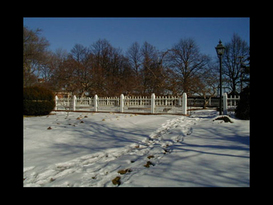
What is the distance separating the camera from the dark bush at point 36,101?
10.2 metres

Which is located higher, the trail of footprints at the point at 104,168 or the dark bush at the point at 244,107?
the dark bush at the point at 244,107

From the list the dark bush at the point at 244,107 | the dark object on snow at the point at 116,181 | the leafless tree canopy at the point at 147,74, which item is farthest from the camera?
the leafless tree canopy at the point at 147,74

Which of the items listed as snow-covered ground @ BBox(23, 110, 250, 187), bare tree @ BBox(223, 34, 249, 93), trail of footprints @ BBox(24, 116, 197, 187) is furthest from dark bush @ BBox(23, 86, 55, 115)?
bare tree @ BBox(223, 34, 249, 93)

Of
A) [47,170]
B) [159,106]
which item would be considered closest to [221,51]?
A: [159,106]

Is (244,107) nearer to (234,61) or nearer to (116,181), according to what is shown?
(116,181)

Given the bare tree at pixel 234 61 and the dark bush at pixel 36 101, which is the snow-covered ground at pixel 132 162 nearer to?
the dark bush at pixel 36 101

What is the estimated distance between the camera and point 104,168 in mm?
2893

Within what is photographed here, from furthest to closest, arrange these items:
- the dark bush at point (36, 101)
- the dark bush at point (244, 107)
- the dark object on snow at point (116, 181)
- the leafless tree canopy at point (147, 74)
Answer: the leafless tree canopy at point (147, 74) < the dark bush at point (36, 101) < the dark bush at point (244, 107) < the dark object on snow at point (116, 181)

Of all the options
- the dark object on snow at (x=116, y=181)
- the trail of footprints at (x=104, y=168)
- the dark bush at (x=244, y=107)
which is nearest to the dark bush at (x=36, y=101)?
the trail of footprints at (x=104, y=168)

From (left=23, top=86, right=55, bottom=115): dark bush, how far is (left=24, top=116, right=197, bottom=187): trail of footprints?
28.4 feet

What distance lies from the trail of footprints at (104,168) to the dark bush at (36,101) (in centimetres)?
866

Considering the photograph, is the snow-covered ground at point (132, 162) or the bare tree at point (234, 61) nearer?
the snow-covered ground at point (132, 162)

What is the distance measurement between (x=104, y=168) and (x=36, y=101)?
9.57 m
